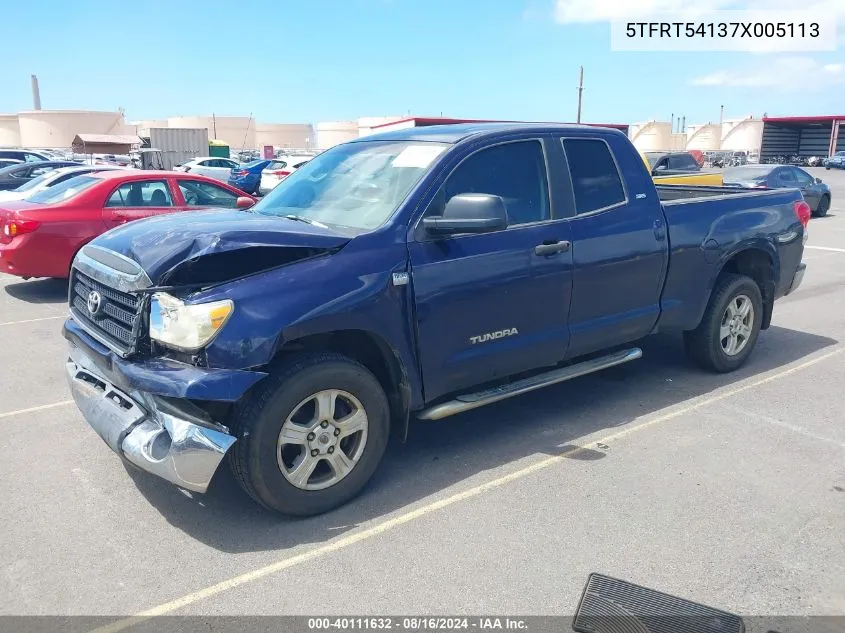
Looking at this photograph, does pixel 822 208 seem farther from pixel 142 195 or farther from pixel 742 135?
pixel 742 135

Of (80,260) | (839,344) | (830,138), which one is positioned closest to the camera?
(80,260)

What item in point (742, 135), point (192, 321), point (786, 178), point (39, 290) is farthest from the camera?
point (742, 135)

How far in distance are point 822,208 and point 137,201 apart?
19.1 m

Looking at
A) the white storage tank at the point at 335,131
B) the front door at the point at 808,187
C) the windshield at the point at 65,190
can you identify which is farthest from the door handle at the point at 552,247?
the white storage tank at the point at 335,131

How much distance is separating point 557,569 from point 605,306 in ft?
6.93

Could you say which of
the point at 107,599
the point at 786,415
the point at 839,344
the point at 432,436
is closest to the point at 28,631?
the point at 107,599

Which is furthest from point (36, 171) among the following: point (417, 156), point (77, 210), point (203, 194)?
point (417, 156)

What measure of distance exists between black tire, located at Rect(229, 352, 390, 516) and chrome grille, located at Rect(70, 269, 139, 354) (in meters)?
0.72

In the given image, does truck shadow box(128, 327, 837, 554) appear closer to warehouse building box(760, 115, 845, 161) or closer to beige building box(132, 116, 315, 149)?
warehouse building box(760, 115, 845, 161)

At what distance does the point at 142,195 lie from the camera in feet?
30.8

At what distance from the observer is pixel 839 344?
23.2 feet

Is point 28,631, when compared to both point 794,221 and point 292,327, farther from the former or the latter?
point 794,221

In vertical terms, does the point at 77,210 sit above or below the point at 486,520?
above

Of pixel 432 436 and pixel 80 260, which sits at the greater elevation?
pixel 80 260
